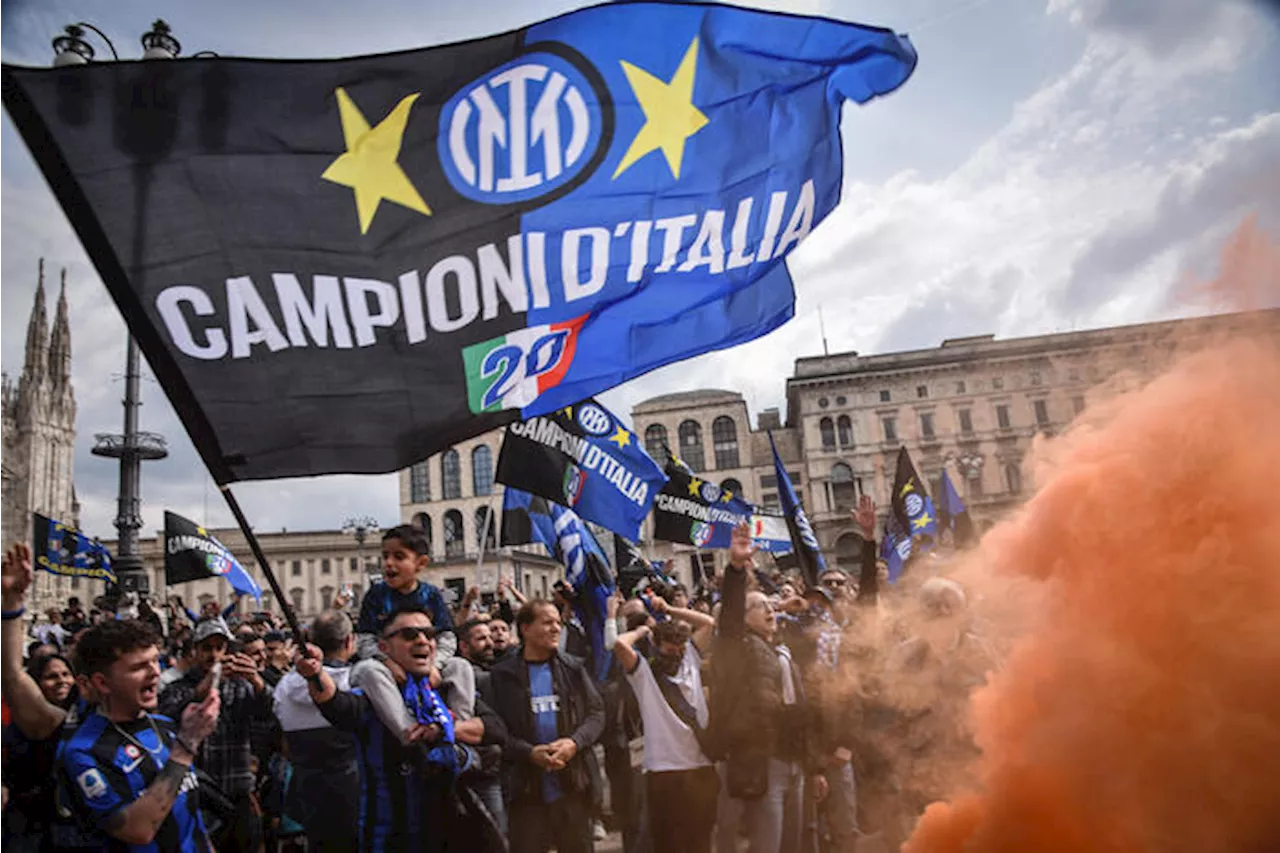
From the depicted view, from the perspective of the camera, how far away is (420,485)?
76.2m

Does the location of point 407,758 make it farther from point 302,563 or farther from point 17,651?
point 302,563

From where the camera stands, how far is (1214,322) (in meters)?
5.05

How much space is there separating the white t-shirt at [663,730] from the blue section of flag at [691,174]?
2323 millimetres

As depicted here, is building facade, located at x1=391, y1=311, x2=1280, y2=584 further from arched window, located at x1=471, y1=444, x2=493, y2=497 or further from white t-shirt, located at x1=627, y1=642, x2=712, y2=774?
white t-shirt, located at x1=627, y1=642, x2=712, y2=774

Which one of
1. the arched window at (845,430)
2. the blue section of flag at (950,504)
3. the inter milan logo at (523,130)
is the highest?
Answer: the arched window at (845,430)

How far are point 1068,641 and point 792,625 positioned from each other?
11.1 feet

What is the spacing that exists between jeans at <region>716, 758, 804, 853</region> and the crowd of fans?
0.02 m

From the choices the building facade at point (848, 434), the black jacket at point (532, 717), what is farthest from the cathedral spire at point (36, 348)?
the black jacket at point (532, 717)

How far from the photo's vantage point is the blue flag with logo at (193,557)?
11.8m

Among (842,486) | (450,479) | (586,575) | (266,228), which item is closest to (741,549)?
(586,575)

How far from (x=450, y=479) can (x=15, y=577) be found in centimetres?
7386

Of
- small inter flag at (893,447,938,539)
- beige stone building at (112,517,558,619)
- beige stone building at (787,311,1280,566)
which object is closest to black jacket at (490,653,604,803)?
small inter flag at (893,447,938,539)

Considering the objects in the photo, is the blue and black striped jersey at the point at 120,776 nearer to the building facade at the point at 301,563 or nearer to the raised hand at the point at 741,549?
the raised hand at the point at 741,549

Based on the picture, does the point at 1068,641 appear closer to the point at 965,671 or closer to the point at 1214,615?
the point at 1214,615
